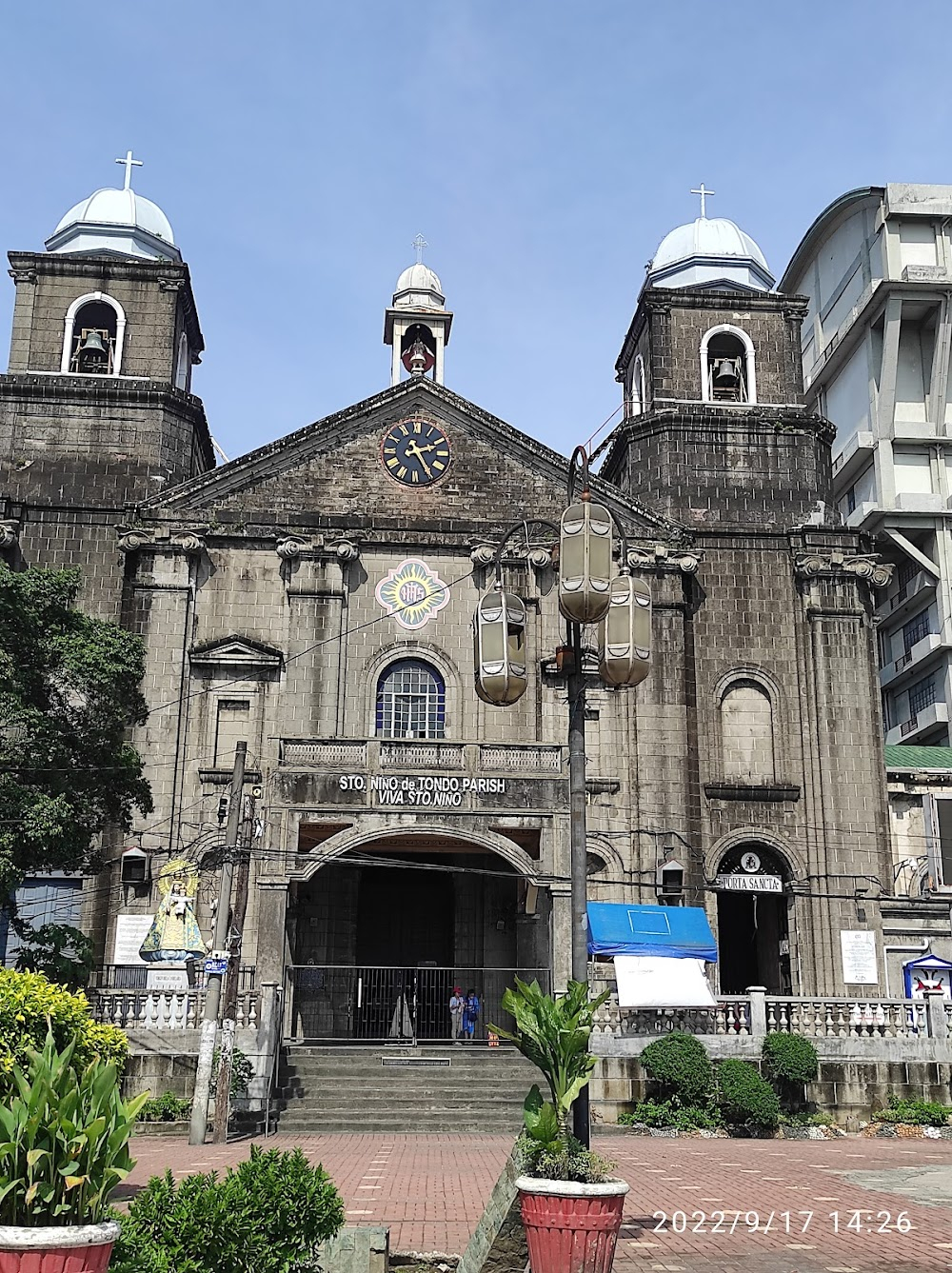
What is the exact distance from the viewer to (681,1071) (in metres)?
22.8

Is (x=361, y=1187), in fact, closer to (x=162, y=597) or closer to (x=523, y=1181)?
(x=523, y=1181)

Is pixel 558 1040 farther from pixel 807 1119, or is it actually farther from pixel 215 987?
pixel 807 1119

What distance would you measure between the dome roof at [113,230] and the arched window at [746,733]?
19.7 metres

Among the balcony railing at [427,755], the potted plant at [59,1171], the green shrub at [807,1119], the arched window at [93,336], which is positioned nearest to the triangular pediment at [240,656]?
the balcony railing at [427,755]

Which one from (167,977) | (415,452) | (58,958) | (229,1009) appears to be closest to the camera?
(229,1009)

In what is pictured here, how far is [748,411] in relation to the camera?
115 ft

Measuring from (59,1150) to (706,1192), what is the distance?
32.7ft

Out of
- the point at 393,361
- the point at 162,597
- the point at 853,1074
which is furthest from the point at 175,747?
the point at 853,1074

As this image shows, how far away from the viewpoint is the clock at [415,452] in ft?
107

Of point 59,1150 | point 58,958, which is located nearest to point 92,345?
point 58,958

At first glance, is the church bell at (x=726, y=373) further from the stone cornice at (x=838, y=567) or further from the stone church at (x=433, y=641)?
the stone cornice at (x=838, y=567)

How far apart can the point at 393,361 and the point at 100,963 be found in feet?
59.8

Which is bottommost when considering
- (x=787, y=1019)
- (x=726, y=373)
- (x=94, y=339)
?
(x=787, y=1019)

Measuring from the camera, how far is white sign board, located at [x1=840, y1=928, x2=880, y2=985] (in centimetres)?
2992
